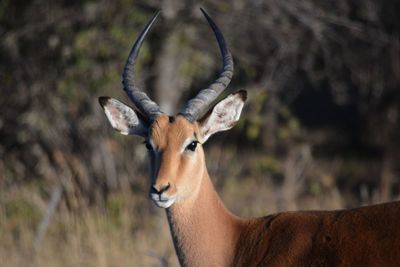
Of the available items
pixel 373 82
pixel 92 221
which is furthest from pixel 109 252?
pixel 373 82

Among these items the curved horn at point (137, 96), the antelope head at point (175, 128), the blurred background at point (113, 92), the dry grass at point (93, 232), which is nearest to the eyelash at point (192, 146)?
the antelope head at point (175, 128)

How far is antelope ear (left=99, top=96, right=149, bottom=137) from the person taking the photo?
7.42m

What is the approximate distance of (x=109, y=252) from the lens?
10.5 m

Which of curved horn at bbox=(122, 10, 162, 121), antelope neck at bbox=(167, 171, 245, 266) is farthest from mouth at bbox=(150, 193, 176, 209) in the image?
curved horn at bbox=(122, 10, 162, 121)

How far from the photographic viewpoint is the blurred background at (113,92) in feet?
38.2

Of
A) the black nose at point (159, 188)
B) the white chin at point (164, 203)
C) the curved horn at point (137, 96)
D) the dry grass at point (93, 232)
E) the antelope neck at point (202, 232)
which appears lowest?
the dry grass at point (93, 232)

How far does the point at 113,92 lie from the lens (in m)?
13.3

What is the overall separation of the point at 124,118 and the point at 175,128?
2.18 ft

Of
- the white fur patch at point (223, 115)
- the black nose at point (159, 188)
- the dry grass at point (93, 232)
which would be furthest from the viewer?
the dry grass at point (93, 232)

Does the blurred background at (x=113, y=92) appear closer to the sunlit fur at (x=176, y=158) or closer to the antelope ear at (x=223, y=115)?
the antelope ear at (x=223, y=115)

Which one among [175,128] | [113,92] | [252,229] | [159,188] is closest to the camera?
[159,188]

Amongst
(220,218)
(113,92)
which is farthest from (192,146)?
(113,92)

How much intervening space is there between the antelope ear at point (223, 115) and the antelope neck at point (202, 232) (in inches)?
23.3

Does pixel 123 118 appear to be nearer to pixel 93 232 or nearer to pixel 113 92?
pixel 93 232
